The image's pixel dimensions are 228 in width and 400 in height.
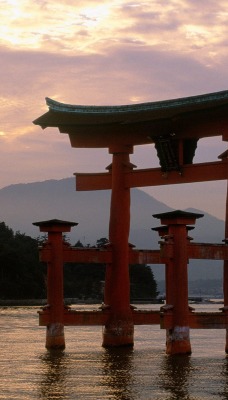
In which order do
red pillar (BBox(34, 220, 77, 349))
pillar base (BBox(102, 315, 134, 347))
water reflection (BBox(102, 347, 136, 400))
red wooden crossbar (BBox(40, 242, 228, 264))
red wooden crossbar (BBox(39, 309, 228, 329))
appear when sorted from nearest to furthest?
1. water reflection (BBox(102, 347, 136, 400))
2. red wooden crossbar (BBox(39, 309, 228, 329))
3. red wooden crossbar (BBox(40, 242, 228, 264))
4. red pillar (BBox(34, 220, 77, 349))
5. pillar base (BBox(102, 315, 134, 347))

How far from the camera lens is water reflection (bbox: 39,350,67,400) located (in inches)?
822

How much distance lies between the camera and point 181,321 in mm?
27297

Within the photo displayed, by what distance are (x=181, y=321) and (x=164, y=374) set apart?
2818 millimetres

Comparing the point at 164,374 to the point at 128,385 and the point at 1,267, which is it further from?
the point at 1,267

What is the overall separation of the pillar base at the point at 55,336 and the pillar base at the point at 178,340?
338 cm

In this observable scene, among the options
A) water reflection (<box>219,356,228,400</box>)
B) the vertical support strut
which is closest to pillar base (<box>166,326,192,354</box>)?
water reflection (<box>219,356,228,400</box>)

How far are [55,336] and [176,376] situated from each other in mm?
6443

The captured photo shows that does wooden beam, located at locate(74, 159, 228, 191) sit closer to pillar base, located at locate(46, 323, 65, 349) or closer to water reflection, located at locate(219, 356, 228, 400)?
pillar base, located at locate(46, 323, 65, 349)

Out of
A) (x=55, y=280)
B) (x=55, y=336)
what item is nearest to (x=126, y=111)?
(x=55, y=280)

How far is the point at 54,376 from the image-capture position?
24141mm

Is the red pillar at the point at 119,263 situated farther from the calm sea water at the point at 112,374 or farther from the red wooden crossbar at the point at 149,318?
the calm sea water at the point at 112,374

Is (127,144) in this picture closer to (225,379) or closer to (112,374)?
(112,374)

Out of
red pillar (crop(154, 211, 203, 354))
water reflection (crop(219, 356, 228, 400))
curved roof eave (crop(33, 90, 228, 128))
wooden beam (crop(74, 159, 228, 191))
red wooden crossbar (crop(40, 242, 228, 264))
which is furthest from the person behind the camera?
wooden beam (crop(74, 159, 228, 191))

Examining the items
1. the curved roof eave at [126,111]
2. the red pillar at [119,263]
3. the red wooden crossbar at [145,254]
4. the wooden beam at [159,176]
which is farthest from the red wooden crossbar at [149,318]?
the curved roof eave at [126,111]
